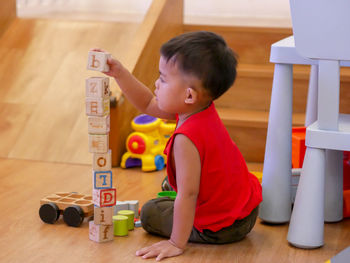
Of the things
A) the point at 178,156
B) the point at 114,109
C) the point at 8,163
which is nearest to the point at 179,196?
the point at 178,156

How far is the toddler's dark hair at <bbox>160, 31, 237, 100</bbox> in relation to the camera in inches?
52.8

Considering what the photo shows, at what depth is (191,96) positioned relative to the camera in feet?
4.49

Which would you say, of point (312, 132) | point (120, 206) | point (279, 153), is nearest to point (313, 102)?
point (279, 153)

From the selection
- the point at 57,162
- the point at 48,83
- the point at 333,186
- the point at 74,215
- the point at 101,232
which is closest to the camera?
the point at 101,232

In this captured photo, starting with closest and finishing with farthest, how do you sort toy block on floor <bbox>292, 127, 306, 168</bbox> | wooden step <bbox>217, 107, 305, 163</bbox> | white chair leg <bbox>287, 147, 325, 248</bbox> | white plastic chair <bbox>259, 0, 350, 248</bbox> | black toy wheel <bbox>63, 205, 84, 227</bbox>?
white plastic chair <bbox>259, 0, 350, 248</bbox> < white chair leg <bbox>287, 147, 325, 248</bbox> < black toy wheel <bbox>63, 205, 84, 227</bbox> < toy block on floor <bbox>292, 127, 306, 168</bbox> < wooden step <bbox>217, 107, 305, 163</bbox>

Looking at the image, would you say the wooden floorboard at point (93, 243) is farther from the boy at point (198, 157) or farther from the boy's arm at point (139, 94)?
the boy's arm at point (139, 94)

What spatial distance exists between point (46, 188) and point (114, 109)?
0.40m

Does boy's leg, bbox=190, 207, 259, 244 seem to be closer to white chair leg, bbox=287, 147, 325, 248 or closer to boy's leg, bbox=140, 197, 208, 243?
boy's leg, bbox=140, 197, 208, 243

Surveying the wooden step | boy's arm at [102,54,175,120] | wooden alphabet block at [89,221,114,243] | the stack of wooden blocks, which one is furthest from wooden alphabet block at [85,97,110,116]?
the wooden step

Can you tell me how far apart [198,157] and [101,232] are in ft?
0.94

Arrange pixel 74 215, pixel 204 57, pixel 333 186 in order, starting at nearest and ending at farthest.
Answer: pixel 204 57, pixel 74 215, pixel 333 186

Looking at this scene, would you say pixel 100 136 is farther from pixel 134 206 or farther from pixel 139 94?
pixel 134 206

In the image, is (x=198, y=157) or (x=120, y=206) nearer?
(x=198, y=157)

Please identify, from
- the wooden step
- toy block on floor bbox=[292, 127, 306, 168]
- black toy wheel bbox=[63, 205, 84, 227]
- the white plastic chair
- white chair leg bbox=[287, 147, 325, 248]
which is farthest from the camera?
the wooden step
